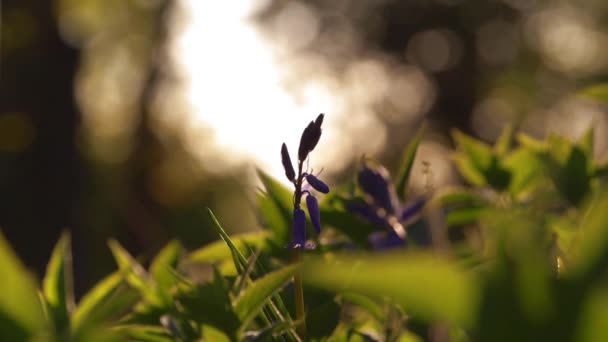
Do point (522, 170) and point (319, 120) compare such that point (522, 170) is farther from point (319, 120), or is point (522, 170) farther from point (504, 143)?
point (319, 120)

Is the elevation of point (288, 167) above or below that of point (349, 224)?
above

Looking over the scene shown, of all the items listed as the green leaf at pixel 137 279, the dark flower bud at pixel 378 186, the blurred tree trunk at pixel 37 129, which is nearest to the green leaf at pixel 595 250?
the green leaf at pixel 137 279

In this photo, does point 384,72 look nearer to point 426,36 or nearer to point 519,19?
point 426,36

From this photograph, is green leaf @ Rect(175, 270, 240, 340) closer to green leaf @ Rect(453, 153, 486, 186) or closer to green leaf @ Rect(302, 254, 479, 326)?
green leaf @ Rect(302, 254, 479, 326)

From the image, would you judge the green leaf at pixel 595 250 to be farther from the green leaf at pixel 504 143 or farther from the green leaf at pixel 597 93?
the green leaf at pixel 504 143

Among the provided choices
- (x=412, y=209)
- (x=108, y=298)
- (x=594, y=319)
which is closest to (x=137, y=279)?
(x=108, y=298)

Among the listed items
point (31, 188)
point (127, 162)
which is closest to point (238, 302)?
point (31, 188)
